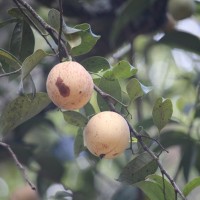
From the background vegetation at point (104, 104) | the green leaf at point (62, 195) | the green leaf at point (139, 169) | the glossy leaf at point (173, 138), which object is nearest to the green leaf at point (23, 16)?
the background vegetation at point (104, 104)

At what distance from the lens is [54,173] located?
1.43 meters

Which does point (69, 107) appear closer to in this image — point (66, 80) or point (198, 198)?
point (66, 80)

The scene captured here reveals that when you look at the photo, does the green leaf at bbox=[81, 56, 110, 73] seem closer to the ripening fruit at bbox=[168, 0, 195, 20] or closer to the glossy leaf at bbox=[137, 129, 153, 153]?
the glossy leaf at bbox=[137, 129, 153, 153]

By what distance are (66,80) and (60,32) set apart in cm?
7

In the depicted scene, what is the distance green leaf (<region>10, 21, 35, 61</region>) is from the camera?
897 mm

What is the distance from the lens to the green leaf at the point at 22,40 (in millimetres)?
897

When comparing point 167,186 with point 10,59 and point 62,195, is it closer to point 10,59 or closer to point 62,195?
point 10,59

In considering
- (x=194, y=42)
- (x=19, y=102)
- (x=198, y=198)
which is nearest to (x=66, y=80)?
(x=19, y=102)

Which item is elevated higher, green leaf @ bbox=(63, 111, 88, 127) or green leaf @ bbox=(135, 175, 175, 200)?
green leaf @ bbox=(63, 111, 88, 127)

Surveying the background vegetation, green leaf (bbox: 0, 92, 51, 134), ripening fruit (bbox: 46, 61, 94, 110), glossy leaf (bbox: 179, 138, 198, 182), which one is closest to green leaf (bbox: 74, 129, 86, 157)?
the background vegetation

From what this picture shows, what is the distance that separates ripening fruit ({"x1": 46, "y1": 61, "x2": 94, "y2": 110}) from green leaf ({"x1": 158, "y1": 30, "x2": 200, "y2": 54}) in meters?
0.75

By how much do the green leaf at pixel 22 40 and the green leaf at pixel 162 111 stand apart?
0.71 feet

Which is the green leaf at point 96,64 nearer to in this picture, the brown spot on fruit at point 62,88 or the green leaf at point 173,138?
the brown spot on fruit at point 62,88

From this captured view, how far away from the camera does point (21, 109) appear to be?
824 mm
